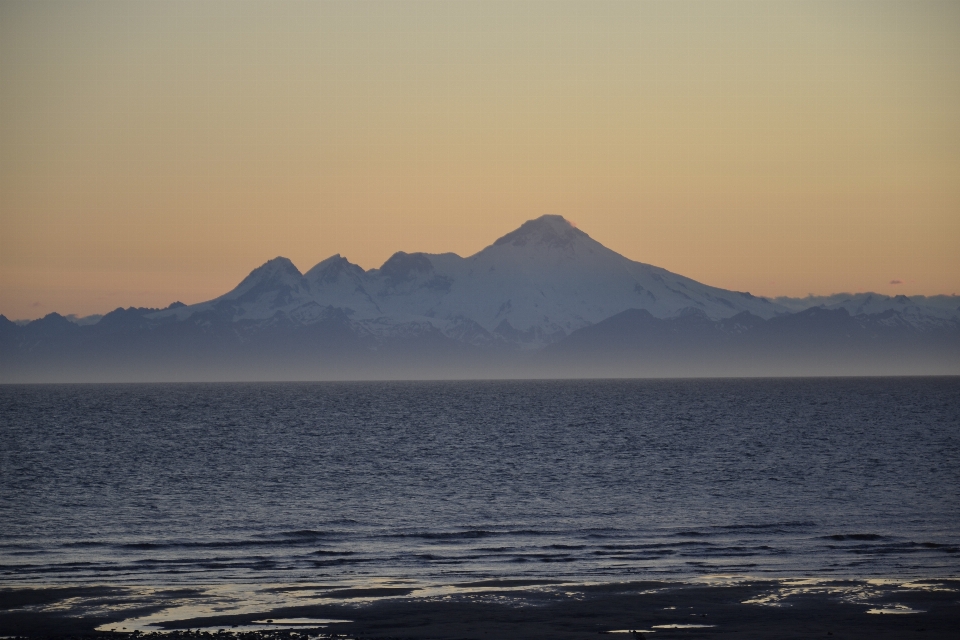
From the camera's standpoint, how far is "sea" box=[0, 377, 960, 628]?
3459cm

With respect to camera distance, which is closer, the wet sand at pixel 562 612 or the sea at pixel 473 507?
the wet sand at pixel 562 612

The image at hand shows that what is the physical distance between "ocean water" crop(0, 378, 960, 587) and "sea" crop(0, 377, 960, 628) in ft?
0.53

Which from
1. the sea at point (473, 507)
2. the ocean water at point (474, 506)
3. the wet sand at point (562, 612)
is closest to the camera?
the wet sand at point (562, 612)

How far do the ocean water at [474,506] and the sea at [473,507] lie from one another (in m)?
0.16

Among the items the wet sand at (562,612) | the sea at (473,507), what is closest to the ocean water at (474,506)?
the sea at (473,507)

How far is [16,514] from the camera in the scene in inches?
1860

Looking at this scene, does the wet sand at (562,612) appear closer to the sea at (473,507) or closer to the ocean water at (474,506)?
the sea at (473,507)

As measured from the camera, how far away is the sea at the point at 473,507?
34.6 meters

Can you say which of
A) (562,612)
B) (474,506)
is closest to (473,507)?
(474,506)

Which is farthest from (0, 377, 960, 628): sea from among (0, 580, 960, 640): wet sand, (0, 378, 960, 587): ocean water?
(0, 580, 960, 640): wet sand

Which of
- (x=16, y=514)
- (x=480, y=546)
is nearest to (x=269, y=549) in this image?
(x=480, y=546)

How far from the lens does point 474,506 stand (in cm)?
4984

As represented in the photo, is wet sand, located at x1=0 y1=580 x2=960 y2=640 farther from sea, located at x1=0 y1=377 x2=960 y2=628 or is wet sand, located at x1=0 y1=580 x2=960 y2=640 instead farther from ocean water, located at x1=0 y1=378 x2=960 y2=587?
ocean water, located at x1=0 y1=378 x2=960 y2=587

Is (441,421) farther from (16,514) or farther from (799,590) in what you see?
(799,590)
